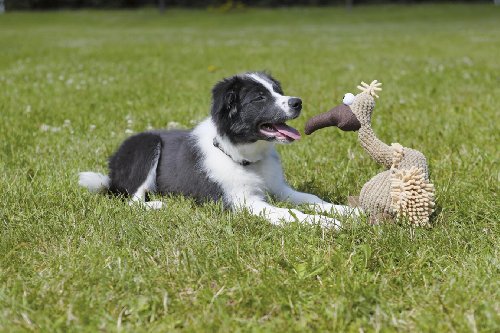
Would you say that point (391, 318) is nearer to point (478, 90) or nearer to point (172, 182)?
point (172, 182)

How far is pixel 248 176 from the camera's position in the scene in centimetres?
418

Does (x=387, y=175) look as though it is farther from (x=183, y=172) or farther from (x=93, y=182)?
(x=93, y=182)

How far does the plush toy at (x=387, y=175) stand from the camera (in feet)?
11.5

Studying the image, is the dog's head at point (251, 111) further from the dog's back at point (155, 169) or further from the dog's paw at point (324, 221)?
the dog's paw at point (324, 221)

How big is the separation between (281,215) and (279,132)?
0.57m

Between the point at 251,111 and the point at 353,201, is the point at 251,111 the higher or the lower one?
the higher one

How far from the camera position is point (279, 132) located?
4016 millimetres

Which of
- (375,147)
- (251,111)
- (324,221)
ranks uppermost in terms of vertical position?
(251,111)

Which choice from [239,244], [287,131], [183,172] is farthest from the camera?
[183,172]

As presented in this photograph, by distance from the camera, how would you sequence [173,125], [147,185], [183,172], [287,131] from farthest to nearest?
[173,125], [147,185], [183,172], [287,131]

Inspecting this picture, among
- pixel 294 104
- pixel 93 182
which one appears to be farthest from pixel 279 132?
pixel 93 182

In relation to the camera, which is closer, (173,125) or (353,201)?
(353,201)

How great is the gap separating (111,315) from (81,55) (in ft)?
41.0

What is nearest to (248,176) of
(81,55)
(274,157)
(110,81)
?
(274,157)
